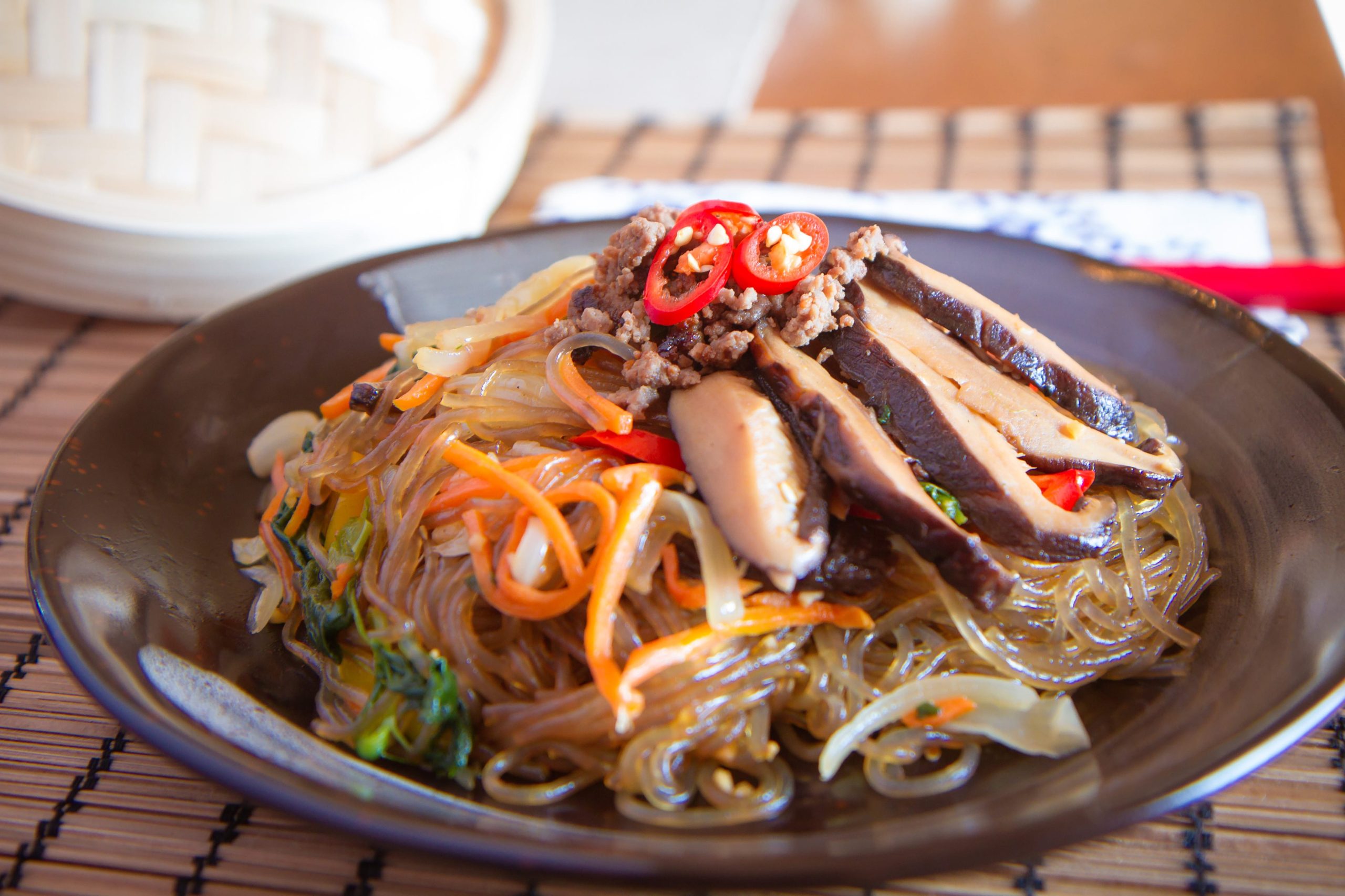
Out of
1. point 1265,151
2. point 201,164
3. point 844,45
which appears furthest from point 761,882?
point 844,45

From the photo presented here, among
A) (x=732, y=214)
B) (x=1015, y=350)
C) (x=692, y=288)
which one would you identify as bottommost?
(x=1015, y=350)

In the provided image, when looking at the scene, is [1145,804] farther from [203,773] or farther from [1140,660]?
[203,773]

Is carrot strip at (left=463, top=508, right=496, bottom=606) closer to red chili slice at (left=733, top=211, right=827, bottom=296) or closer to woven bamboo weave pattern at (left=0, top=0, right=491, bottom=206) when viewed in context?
red chili slice at (left=733, top=211, right=827, bottom=296)

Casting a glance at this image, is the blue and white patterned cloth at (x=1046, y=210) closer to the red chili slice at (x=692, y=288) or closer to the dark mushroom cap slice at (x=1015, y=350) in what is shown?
the dark mushroom cap slice at (x=1015, y=350)

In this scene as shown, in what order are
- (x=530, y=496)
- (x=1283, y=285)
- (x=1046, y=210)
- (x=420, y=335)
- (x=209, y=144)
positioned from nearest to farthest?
(x=530, y=496) → (x=420, y=335) → (x=1283, y=285) → (x=209, y=144) → (x=1046, y=210)

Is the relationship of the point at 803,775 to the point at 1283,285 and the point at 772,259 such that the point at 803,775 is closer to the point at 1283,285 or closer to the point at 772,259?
the point at 772,259

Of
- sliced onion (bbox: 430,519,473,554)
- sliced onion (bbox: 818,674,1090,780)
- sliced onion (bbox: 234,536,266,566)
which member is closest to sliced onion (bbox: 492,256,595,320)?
sliced onion (bbox: 430,519,473,554)

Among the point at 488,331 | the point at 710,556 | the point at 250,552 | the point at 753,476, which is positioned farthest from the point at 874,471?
the point at 250,552
